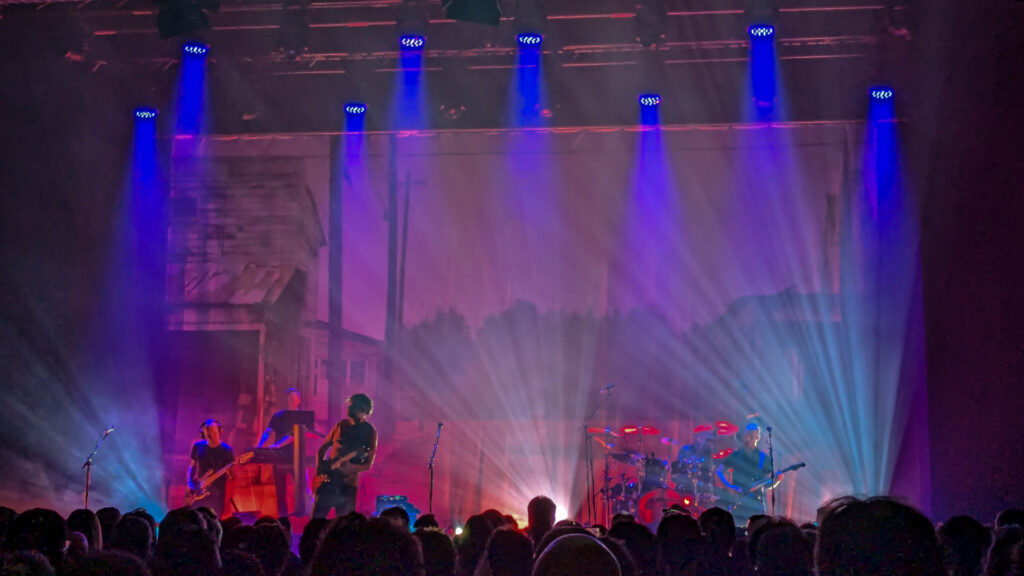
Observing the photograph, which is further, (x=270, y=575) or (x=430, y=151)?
(x=430, y=151)

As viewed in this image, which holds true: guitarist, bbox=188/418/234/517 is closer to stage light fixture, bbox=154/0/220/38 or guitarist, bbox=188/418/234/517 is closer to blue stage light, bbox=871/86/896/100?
stage light fixture, bbox=154/0/220/38

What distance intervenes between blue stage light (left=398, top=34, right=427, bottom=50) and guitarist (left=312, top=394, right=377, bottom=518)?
191 inches

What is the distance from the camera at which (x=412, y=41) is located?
10781 millimetres

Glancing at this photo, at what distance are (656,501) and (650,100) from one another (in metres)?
4.85

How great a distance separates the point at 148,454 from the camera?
11031 mm

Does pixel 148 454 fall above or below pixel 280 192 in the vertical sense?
below

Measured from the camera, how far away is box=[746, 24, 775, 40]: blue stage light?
10.4 m

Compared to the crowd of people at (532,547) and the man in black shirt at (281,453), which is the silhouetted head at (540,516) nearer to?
the crowd of people at (532,547)

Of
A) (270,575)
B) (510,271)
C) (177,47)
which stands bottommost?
(270,575)

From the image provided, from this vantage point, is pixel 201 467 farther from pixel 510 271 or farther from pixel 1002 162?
pixel 1002 162

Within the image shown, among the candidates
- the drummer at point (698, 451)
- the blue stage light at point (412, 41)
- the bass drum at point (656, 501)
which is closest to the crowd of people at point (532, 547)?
the bass drum at point (656, 501)

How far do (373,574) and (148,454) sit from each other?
9.56m

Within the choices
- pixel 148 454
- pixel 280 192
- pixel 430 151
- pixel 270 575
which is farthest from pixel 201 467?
pixel 270 575

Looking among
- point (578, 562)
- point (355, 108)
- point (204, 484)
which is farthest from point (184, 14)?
point (578, 562)
